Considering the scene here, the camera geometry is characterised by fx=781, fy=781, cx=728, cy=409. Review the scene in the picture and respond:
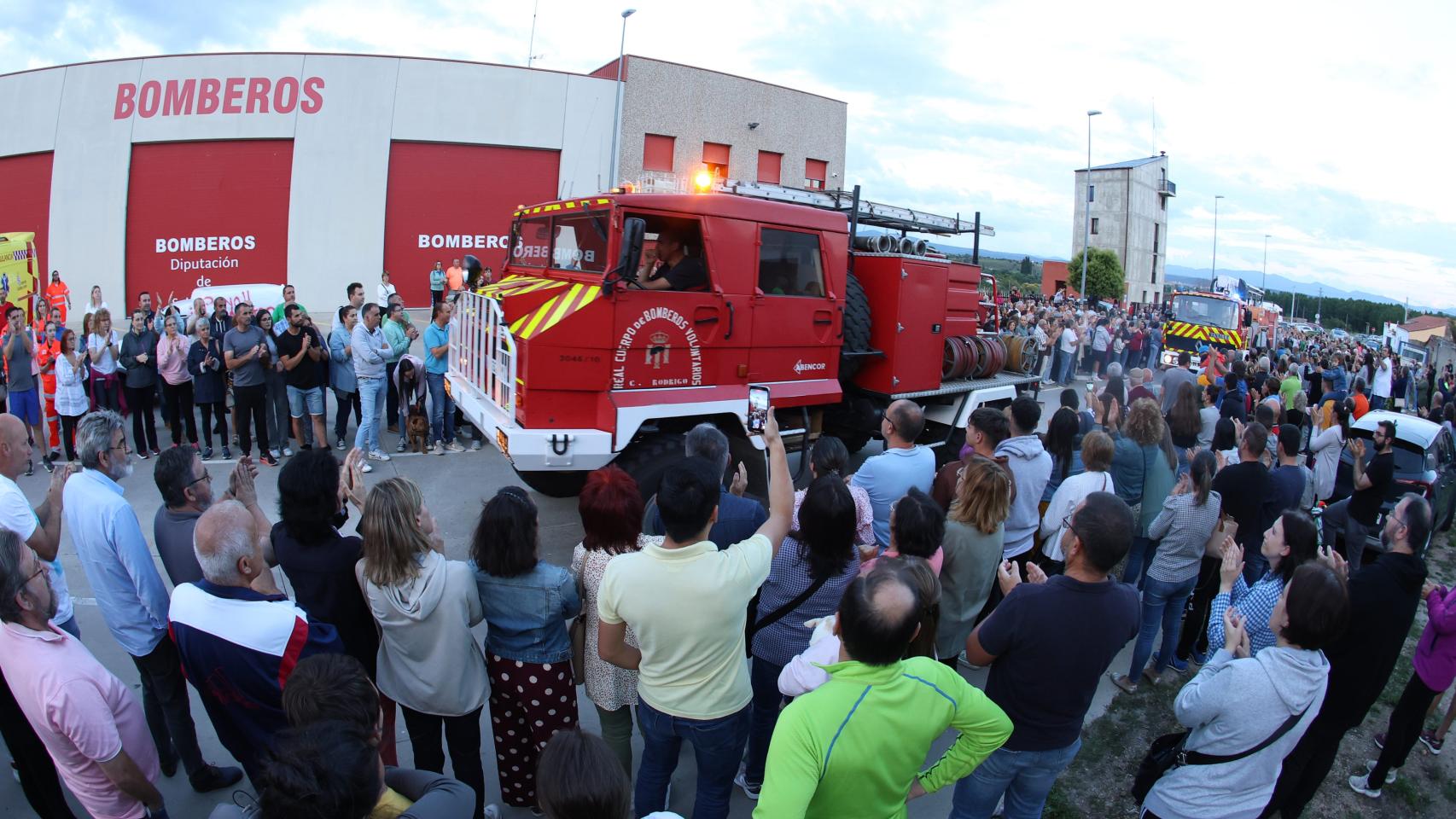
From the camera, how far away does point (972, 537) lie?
3627 mm

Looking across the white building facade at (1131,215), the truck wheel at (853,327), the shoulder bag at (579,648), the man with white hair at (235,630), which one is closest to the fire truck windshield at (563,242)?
the truck wheel at (853,327)

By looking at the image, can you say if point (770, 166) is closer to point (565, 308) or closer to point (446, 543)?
point (565, 308)

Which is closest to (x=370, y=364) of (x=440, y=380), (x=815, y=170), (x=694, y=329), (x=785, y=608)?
(x=440, y=380)

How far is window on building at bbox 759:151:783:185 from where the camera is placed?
22453 mm

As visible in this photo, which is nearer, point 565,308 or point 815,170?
point 565,308

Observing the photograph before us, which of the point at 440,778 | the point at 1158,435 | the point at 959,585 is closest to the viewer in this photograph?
the point at 440,778

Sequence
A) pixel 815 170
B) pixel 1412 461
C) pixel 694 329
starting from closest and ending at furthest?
pixel 694 329 < pixel 1412 461 < pixel 815 170

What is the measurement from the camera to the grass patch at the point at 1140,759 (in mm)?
3777

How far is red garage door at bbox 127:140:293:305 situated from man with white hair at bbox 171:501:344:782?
18.4m

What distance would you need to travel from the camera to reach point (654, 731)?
286cm

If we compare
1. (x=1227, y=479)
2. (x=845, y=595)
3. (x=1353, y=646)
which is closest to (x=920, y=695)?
(x=845, y=595)

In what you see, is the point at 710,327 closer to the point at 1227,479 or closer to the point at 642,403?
the point at 642,403

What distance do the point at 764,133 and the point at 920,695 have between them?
21.9 meters

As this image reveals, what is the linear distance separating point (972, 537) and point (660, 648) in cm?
169
